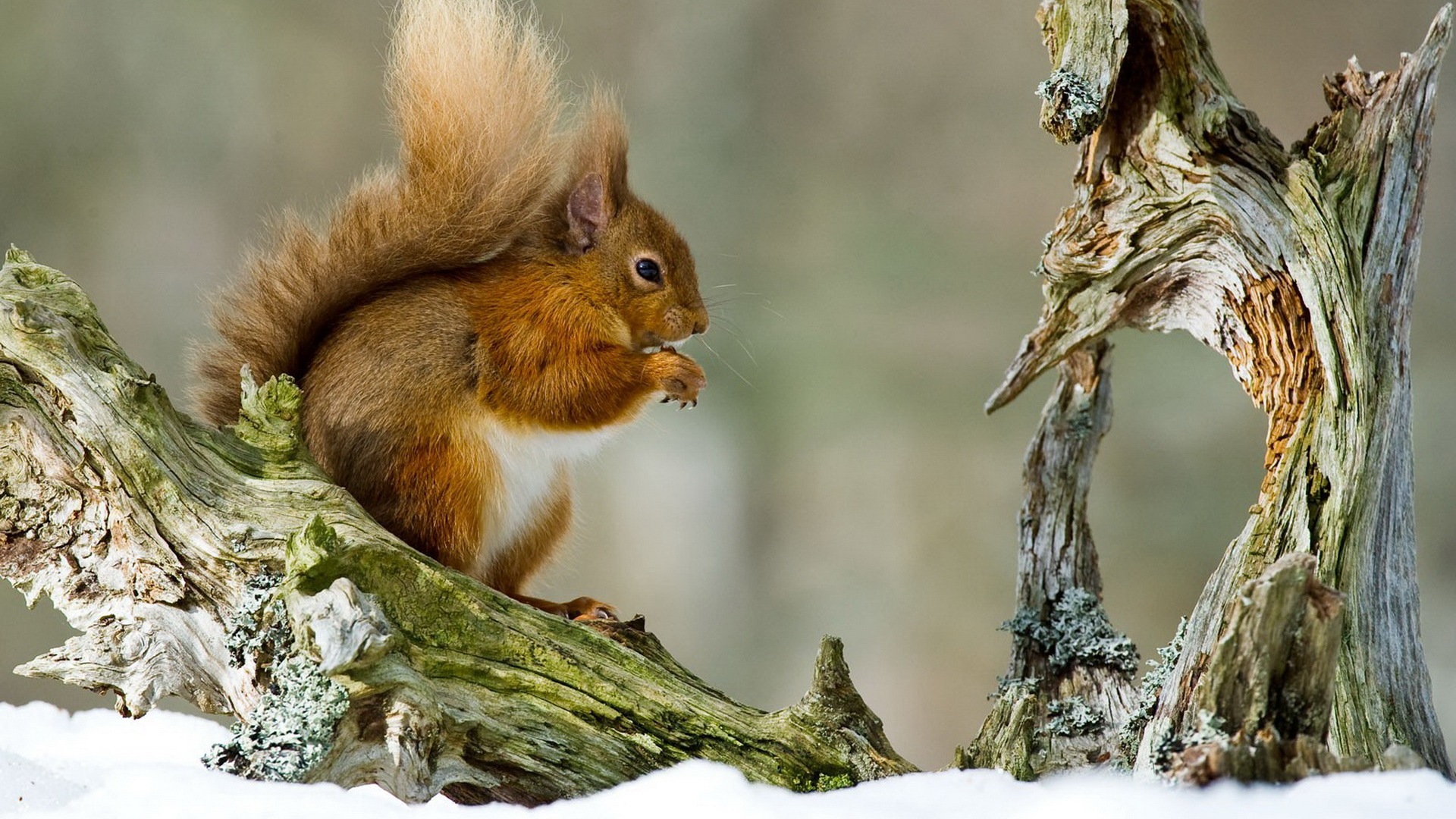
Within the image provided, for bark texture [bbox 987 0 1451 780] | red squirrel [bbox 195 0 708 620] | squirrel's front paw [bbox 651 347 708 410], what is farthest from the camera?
squirrel's front paw [bbox 651 347 708 410]

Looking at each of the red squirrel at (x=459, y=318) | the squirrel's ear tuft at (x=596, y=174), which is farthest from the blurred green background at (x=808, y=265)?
the red squirrel at (x=459, y=318)

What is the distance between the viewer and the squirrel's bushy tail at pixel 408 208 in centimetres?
156

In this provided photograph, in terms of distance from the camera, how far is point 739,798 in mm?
1218

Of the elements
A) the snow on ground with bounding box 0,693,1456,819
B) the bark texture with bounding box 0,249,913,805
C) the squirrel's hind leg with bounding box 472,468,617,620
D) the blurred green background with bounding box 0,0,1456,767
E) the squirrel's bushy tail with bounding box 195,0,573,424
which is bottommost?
the snow on ground with bounding box 0,693,1456,819

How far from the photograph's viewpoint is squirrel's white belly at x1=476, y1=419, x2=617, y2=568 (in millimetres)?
1564

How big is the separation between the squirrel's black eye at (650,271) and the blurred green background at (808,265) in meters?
1.00

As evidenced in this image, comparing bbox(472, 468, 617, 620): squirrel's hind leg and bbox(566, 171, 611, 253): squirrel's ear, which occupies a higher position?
bbox(566, 171, 611, 253): squirrel's ear

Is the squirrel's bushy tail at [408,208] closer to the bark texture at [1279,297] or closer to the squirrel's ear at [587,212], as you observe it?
the squirrel's ear at [587,212]

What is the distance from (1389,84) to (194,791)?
4.95ft

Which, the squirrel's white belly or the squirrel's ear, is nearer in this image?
the squirrel's white belly

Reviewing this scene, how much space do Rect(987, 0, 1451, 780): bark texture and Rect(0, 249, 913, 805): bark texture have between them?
465 millimetres

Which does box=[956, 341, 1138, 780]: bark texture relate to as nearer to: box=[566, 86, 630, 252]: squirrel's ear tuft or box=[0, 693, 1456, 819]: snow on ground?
box=[0, 693, 1456, 819]: snow on ground

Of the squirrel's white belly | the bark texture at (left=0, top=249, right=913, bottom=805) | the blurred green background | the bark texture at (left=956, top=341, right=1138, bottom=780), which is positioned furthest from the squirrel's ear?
the blurred green background

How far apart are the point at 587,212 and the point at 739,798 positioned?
900 mm
